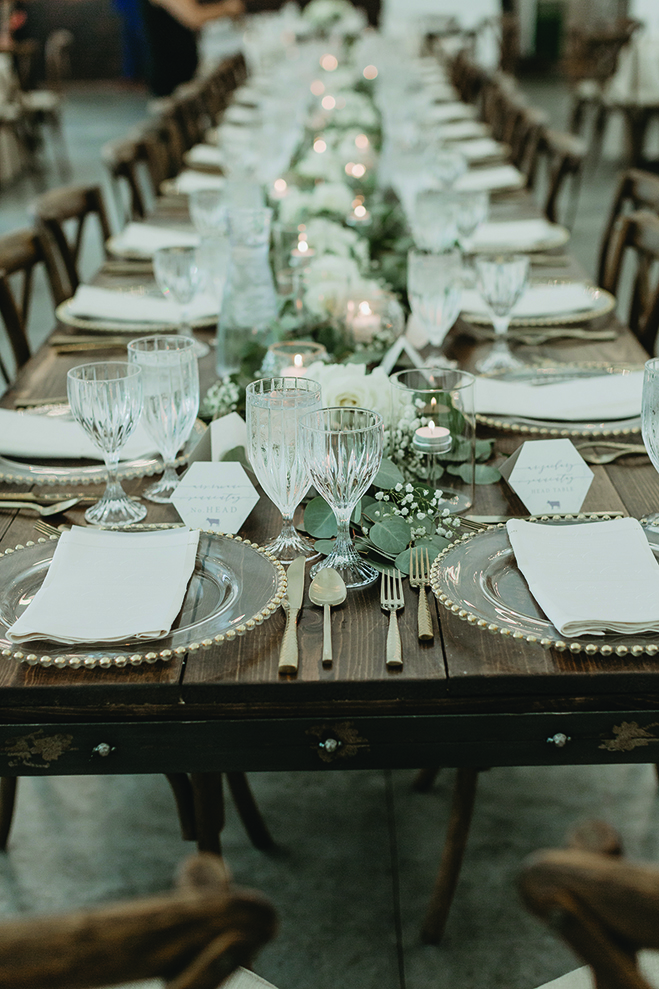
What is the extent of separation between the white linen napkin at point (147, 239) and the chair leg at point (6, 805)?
1.44 meters

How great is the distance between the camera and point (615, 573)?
3.56 ft

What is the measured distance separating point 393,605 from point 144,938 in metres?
0.62

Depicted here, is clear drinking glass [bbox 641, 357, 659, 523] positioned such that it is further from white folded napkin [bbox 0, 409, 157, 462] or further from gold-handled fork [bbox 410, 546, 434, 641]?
white folded napkin [bbox 0, 409, 157, 462]

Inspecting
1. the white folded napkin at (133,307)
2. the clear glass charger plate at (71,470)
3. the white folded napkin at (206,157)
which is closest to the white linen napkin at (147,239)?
the white folded napkin at (133,307)

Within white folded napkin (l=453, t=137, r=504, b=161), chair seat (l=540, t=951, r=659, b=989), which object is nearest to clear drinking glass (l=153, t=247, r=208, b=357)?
chair seat (l=540, t=951, r=659, b=989)

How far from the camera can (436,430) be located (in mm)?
1312

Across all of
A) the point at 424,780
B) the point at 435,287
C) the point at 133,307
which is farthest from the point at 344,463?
the point at 133,307

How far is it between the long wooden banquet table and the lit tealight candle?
33 cm

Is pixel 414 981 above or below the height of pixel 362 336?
below

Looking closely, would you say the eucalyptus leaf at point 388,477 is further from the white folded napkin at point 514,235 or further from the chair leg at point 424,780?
the white folded napkin at point 514,235

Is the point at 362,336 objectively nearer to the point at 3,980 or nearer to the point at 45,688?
the point at 45,688

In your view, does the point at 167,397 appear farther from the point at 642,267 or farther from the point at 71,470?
the point at 642,267

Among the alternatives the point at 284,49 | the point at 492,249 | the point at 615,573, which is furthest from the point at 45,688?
the point at 284,49

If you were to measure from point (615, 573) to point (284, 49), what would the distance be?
21.9 ft
